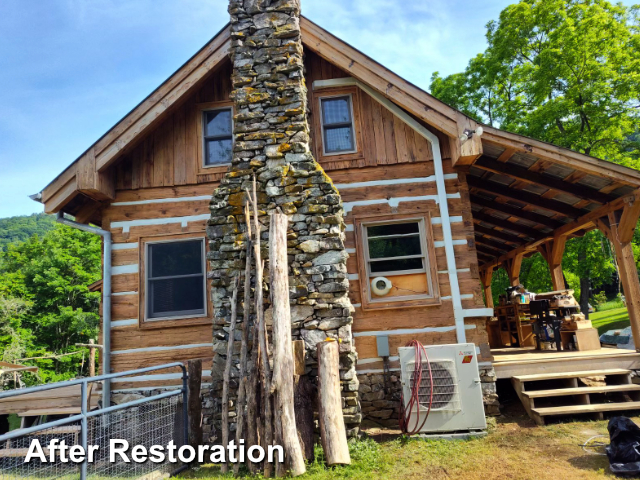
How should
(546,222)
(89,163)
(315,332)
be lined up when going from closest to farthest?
(315,332) < (89,163) < (546,222)

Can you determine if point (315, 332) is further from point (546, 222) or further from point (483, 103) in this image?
point (483, 103)

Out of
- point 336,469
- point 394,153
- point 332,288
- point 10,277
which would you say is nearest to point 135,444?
point 336,469

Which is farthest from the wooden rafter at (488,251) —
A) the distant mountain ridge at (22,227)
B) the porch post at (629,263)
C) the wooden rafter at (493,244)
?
the distant mountain ridge at (22,227)

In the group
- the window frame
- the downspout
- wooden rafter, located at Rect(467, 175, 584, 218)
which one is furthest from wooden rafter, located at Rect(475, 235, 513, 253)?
the downspout

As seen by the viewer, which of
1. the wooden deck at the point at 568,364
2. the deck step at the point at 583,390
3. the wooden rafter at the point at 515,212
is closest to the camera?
the deck step at the point at 583,390

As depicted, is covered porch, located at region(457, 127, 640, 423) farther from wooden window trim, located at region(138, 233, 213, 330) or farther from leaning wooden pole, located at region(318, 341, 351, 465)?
wooden window trim, located at region(138, 233, 213, 330)

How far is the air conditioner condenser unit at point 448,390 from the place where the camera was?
629 centimetres

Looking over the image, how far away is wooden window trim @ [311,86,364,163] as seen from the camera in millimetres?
8281

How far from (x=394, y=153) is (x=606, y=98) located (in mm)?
13170

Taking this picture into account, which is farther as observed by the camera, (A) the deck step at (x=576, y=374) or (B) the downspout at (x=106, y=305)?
(B) the downspout at (x=106, y=305)

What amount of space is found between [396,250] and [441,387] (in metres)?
2.57

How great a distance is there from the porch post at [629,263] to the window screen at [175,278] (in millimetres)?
7460

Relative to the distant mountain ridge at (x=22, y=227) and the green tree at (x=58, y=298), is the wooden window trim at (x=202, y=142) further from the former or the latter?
the distant mountain ridge at (x=22, y=227)

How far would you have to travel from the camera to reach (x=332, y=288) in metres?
6.34
